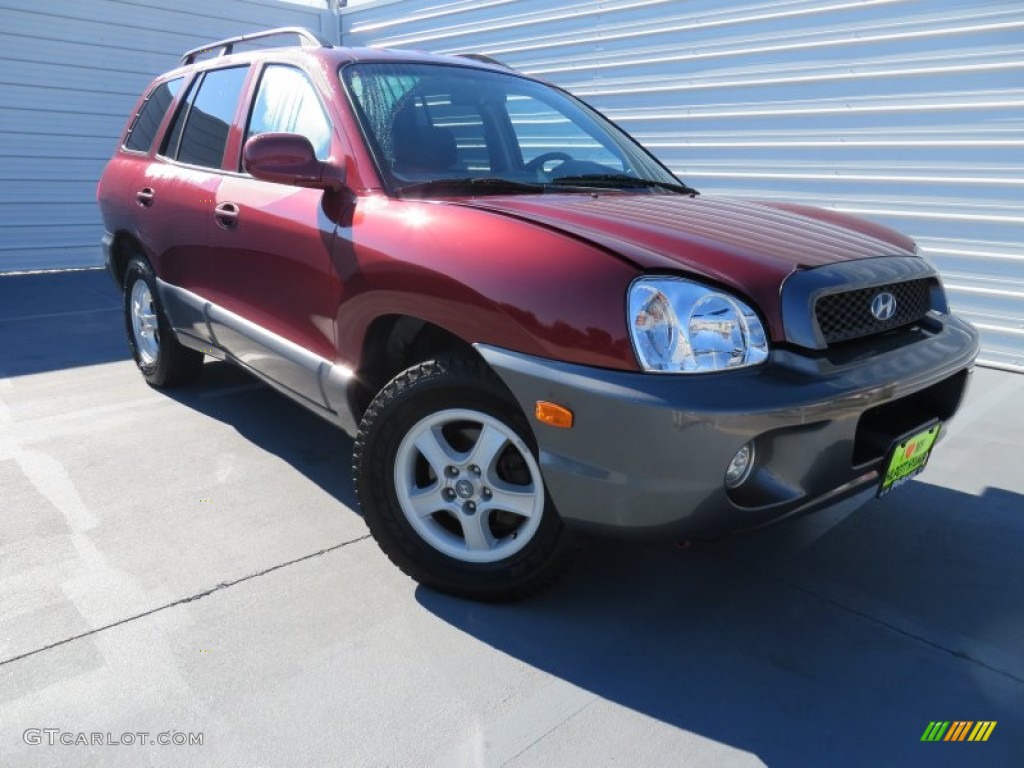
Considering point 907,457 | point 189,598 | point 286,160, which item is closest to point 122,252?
point 286,160

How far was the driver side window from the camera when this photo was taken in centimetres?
321

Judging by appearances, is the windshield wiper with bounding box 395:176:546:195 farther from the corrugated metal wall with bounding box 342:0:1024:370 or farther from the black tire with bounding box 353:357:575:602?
the corrugated metal wall with bounding box 342:0:1024:370

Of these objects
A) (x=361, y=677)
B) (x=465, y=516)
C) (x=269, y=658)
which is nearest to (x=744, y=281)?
(x=465, y=516)

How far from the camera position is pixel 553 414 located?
197 cm

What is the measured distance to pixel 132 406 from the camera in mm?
4191

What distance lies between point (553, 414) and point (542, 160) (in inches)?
57.5

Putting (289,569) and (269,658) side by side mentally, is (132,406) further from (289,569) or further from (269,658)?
(269,658)

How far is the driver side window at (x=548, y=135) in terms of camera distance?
321 cm

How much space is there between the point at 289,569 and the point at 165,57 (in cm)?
935

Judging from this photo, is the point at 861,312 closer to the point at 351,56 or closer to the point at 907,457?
the point at 907,457

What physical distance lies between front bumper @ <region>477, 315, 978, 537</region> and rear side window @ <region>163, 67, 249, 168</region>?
2.06 m

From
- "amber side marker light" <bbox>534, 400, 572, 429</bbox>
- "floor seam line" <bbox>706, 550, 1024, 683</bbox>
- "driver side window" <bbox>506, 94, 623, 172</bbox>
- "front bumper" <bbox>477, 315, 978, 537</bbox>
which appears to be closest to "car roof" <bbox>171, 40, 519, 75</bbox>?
"driver side window" <bbox>506, 94, 623, 172</bbox>

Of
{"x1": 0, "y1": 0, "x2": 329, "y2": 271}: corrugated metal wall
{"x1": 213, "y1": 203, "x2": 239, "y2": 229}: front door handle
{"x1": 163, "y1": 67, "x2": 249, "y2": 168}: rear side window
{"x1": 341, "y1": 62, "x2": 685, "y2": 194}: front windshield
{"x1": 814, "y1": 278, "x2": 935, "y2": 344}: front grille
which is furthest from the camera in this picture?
{"x1": 0, "y1": 0, "x2": 329, "y2": 271}: corrugated metal wall

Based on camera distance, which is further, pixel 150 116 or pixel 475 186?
pixel 150 116
